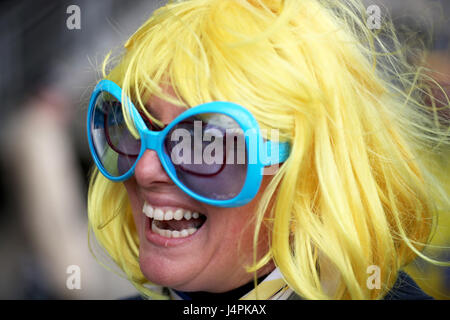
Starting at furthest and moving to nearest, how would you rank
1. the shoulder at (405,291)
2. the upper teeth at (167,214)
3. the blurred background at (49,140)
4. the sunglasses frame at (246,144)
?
the blurred background at (49,140) → the shoulder at (405,291) → the upper teeth at (167,214) → the sunglasses frame at (246,144)

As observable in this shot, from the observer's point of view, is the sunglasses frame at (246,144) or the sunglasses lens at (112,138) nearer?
the sunglasses frame at (246,144)

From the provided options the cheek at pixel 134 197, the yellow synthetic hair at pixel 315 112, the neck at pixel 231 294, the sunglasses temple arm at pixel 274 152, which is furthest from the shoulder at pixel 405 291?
the cheek at pixel 134 197

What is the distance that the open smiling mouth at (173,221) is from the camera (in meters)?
0.94

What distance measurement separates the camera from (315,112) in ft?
2.88

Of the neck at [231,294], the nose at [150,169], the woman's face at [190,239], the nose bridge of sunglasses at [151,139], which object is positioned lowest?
the neck at [231,294]

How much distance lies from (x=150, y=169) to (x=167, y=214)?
12cm

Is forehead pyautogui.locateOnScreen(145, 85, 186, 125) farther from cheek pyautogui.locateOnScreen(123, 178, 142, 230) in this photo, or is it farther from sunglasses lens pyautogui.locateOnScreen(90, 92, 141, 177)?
cheek pyautogui.locateOnScreen(123, 178, 142, 230)

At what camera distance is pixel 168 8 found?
987mm

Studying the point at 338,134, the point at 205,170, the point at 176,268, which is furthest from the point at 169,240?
the point at 338,134

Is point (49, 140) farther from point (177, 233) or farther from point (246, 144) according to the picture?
point (246, 144)

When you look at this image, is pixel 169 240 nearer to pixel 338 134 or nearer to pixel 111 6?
pixel 338 134

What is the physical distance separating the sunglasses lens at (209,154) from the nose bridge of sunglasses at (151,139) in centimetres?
2

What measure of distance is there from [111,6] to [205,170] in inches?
33.2

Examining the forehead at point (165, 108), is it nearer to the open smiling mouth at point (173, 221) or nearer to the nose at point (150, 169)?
the nose at point (150, 169)
